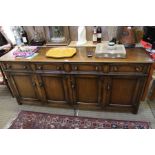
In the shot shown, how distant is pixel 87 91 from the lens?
1.73 metres

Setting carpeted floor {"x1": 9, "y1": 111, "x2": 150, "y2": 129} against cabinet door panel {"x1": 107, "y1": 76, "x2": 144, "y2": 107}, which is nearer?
→ cabinet door panel {"x1": 107, "y1": 76, "x2": 144, "y2": 107}

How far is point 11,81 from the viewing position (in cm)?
185

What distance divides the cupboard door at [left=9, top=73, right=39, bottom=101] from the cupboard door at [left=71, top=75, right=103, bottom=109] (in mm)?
550

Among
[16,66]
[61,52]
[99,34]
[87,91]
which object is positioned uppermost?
[99,34]

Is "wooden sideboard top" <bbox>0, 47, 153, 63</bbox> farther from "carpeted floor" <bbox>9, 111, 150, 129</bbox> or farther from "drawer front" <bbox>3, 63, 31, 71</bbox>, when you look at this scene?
"carpeted floor" <bbox>9, 111, 150, 129</bbox>

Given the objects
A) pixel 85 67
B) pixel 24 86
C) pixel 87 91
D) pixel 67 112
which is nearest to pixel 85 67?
pixel 85 67

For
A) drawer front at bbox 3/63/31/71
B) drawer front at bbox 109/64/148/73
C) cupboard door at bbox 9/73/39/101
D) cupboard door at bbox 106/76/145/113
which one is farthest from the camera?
cupboard door at bbox 9/73/39/101

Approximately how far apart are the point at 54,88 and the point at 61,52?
0.47m

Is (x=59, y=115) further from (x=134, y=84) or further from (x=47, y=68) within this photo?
(x=134, y=84)

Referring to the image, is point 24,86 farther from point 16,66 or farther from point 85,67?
point 85,67

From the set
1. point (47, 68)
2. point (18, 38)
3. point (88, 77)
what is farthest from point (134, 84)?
point (18, 38)

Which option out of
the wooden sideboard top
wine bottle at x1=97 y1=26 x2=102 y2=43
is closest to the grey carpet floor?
the wooden sideboard top

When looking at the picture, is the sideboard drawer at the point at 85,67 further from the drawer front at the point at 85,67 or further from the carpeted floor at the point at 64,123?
the carpeted floor at the point at 64,123

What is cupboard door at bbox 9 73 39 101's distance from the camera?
1762mm
